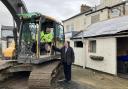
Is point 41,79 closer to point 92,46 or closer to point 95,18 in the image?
point 92,46

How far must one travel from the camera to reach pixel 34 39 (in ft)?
Result: 39.5

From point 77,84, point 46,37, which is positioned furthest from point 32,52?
point 77,84

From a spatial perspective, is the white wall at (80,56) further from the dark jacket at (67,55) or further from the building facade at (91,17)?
the dark jacket at (67,55)

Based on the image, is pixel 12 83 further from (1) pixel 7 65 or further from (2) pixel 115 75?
(2) pixel 115 75

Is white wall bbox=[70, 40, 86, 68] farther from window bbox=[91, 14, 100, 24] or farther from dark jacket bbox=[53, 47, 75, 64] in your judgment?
dark jacket bbox=[53, 47, 75, 64]

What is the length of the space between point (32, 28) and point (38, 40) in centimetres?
104

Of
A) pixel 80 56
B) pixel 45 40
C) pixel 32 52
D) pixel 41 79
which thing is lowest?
pixel 41 79

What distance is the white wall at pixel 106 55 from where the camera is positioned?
15386 mm

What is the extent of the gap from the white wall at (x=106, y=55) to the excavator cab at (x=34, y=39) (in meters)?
3.87

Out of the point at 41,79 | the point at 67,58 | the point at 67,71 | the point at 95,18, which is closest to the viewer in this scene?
the point at 41,79

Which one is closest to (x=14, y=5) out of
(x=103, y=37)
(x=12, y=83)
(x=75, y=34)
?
(x=12, y=83)

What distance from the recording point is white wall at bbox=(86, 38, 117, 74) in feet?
50.5

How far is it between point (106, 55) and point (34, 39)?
591 centimetres

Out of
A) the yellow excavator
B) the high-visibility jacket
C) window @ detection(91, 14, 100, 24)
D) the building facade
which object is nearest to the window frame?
the building facade
